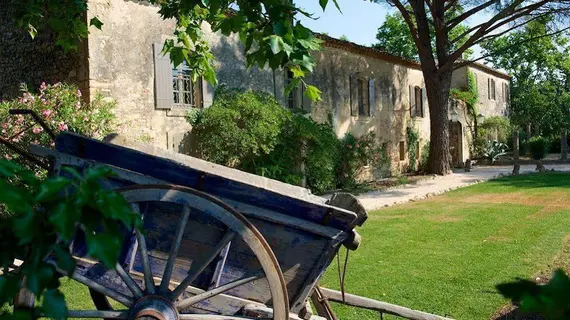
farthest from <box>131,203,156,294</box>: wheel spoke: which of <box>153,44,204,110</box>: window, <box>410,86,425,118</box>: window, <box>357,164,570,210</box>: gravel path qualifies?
<box>410,86,425,118</box>: window

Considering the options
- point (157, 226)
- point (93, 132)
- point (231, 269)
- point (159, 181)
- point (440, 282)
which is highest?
point (93, 132)

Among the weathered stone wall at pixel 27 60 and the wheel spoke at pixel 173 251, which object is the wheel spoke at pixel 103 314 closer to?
the wheel spoke at pixel 173 251

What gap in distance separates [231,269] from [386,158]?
1662cm

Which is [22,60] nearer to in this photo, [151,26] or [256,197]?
[151,26]

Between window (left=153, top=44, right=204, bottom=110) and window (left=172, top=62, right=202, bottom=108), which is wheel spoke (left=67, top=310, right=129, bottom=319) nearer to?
window (left=153, top=44, right=204, bottom=110)

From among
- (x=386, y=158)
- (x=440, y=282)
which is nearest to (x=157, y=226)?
(x=440, y=282)

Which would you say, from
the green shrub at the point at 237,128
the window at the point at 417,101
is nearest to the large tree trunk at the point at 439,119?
the window at the point at 417,101

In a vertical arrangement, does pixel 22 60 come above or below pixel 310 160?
above

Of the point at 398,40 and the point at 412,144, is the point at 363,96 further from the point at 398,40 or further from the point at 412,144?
the point at 398,40

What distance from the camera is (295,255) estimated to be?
3086mm

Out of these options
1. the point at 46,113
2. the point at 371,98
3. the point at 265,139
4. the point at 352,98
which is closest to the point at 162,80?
the point at 265,139

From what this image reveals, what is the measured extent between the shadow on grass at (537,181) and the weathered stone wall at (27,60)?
12159 millimetres

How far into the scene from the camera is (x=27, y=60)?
11039mm

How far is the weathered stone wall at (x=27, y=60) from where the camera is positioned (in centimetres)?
1041
